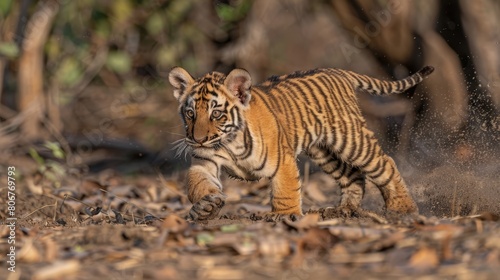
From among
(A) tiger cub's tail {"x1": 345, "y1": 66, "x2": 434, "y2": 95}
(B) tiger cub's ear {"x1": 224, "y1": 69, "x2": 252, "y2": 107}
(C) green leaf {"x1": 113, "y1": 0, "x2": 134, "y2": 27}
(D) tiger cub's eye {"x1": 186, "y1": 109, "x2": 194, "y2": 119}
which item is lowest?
(D) tiger cub's eye {"x1": 186, "y1": 109, "x2": 194, "y2": 119}

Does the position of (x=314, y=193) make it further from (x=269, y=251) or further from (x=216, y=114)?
(x=269, y=251)

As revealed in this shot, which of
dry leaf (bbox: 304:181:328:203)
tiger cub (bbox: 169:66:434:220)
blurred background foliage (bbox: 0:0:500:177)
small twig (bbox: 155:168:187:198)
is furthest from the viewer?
blurred background foliage (bbox: 0:0:500:177)

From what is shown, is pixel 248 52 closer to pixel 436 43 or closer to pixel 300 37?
pixel 436 43

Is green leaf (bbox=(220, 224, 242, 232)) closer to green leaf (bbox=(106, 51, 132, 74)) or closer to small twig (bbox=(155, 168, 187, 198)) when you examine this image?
small twig (bbox=(155, 168, 187, 198))

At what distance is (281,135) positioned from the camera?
276 inches

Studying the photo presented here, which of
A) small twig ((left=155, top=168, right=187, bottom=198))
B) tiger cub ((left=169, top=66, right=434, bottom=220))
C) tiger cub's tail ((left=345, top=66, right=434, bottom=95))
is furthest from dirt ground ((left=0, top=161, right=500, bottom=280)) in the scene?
small twig ((left=155, top=168, right=187, bottom=198))

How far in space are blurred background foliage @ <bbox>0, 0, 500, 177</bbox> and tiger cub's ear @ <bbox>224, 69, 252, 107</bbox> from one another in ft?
8.77

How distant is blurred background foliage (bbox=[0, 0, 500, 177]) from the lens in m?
9.91

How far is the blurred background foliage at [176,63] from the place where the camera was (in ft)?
32.5

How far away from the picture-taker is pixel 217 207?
252 inches

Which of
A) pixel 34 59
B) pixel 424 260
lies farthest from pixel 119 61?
pixel 424 260

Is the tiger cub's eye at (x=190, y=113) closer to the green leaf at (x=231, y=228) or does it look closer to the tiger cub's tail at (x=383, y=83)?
the green leaf at (x=231, y=228)

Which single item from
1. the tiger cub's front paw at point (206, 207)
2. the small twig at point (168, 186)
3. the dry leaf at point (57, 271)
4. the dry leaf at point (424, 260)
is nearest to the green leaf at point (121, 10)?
the small twig at point (168, 186)

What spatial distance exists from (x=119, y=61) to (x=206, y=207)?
667 cm
